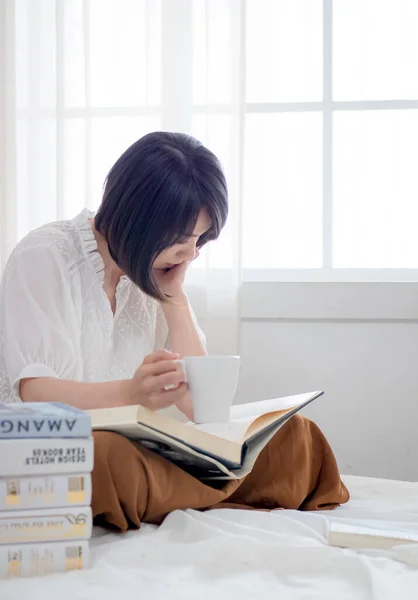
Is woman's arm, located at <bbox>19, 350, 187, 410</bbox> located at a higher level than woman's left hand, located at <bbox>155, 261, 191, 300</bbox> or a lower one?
lower

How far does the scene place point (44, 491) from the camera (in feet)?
2.81

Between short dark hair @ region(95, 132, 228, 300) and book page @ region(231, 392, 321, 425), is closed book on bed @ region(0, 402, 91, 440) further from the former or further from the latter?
short dark hair @ region(95, 132, 228, 300)

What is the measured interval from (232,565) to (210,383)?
0.31m

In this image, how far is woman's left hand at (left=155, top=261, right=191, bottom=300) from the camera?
5.24 feet

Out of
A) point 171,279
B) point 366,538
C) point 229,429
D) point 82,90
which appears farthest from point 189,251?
point 82,90

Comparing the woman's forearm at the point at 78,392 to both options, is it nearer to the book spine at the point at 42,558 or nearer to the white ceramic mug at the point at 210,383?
the white ceramic mug at the point at 210,383

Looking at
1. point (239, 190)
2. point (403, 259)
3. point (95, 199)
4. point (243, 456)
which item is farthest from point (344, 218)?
point (243, 456)

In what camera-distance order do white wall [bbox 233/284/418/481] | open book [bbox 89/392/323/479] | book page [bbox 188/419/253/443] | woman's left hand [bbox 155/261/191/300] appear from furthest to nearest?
1. white wall [bbox 233/284/418/481]
2. woman's left hand [bbox 155/261/191/300]
3. book page [bbox 188/419/253/443]
4. open book [bbox 89/392/323/479]

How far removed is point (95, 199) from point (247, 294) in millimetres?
495

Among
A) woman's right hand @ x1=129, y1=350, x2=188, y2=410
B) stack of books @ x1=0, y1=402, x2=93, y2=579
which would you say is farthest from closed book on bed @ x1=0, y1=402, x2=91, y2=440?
woman's right hand @ x1=129, y1=350, x2=188, y2=410

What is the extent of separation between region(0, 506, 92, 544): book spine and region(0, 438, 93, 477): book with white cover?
0.04 metres

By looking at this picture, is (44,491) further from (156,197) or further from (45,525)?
(156,197)

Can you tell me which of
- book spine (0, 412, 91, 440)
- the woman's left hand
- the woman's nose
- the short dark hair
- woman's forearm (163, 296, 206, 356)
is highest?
the short dark hair

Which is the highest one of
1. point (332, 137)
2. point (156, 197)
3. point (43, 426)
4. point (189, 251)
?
→ point (332, 137)
